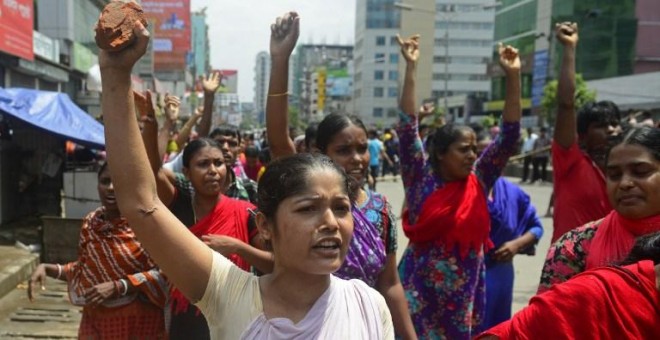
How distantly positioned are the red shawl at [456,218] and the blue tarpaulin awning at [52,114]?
5.21 m

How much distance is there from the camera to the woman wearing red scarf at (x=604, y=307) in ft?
4.46

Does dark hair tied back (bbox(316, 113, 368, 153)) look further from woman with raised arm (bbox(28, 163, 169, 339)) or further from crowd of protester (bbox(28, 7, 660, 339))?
woman with raised arm (bbox(28, 163, 169, 339))

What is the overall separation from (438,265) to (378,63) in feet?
→ 324

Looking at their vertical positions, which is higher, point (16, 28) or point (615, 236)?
point (16, 28)

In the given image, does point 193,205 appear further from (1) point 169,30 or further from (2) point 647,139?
(1) point 169,30

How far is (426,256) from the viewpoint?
355cm

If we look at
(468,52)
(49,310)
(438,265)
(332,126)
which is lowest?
(49,310)

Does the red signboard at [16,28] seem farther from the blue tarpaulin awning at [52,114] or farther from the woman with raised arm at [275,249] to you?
the woman with raised arm at [275,249]

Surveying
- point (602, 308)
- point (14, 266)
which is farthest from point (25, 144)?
point (602, 308)

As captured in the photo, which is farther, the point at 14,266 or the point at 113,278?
the point at 14,266

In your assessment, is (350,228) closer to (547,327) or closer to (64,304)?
(547,327)

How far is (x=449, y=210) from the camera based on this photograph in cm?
344

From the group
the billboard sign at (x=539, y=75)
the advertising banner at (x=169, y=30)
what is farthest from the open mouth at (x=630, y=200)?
the billboard sign at (x=539, y=75)

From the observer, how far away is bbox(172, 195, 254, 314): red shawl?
298 cm
